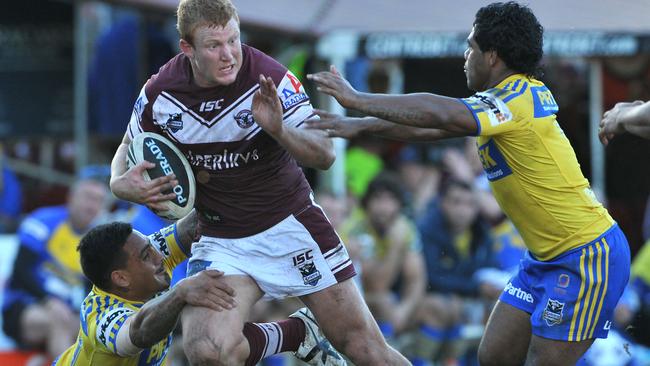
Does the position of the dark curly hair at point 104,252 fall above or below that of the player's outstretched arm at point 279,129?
below

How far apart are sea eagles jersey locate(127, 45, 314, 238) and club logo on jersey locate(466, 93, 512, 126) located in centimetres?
89

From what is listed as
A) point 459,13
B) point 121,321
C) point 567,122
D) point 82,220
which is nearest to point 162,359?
point 121,321

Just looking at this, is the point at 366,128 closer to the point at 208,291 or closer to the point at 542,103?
the point at 542,103

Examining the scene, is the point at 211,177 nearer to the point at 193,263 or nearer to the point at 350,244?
the point at 193,263

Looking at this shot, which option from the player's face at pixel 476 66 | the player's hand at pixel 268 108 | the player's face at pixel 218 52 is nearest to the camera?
the player's hand at pixel 268 108

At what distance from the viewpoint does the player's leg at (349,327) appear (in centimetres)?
662

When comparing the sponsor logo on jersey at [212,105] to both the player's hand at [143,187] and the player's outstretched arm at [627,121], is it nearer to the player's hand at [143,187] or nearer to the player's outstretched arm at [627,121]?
the player's hand at [143,187]

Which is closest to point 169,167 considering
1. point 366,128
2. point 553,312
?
point 366,128

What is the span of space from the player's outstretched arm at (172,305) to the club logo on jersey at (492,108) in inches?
64.5

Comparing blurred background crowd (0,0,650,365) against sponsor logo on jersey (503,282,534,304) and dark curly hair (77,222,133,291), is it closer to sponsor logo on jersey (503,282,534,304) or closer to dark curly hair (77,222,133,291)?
dark curly hair (77,222,133,291)

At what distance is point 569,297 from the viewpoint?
649 cm

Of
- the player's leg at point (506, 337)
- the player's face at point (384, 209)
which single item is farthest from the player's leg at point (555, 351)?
the player's face at point (384, 209)

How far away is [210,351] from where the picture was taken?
629 cm

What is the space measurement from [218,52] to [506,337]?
231 centimetres
